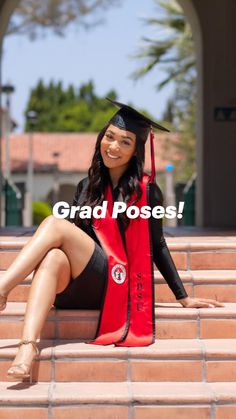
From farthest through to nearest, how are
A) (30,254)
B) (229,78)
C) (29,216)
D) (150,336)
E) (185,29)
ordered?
1. (29,216)
2. (185,29)
3. (229,78)
4. (150,336)
5. (30,254)

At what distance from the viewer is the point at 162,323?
4246 millimetres

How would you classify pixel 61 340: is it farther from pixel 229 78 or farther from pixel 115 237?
pixel 229 78

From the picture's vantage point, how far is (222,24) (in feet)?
30.1

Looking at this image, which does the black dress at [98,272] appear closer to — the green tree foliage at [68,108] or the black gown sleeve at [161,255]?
the black gown sleeve at [161,255]

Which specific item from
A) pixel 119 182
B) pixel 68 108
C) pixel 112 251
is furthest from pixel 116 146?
pixel 68 108

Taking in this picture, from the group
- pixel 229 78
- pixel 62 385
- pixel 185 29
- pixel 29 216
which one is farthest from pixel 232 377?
pixel 29 216

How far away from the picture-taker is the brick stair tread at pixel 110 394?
3623 millimetres

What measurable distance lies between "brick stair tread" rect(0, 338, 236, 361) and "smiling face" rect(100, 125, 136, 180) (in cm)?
98

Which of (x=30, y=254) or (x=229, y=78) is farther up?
(x=229, y=78)

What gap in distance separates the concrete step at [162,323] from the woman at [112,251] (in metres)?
0.06

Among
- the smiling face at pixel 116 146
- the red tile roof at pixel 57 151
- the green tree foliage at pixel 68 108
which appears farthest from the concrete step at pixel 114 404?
the green tree foliage at pixel 68 108

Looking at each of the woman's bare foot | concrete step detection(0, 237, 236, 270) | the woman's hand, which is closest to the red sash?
the woman's hand

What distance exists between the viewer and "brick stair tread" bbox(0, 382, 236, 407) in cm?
362

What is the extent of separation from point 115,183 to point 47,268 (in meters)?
0.72
